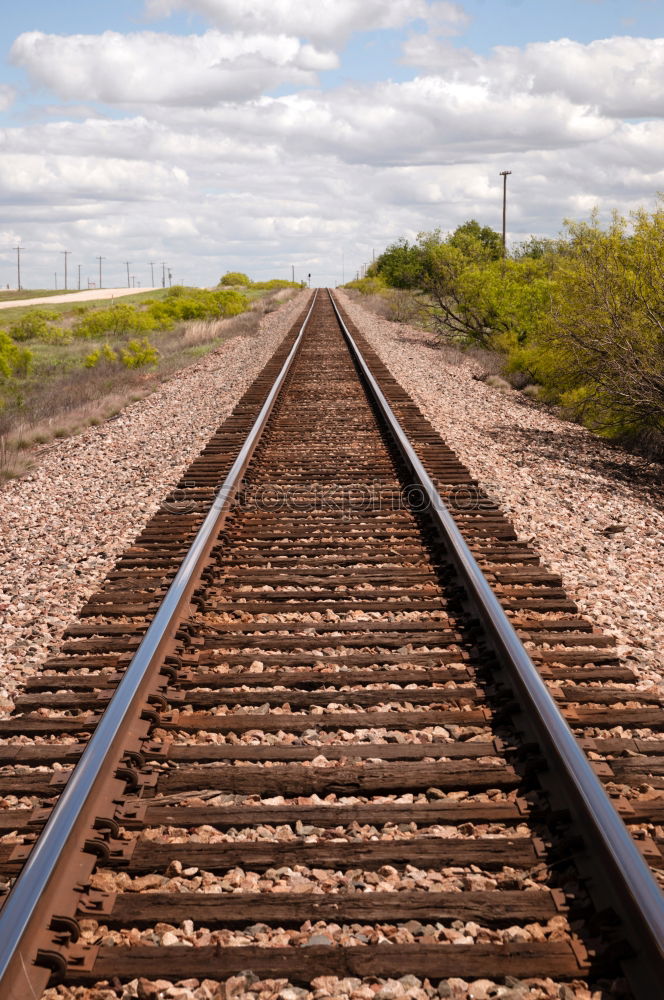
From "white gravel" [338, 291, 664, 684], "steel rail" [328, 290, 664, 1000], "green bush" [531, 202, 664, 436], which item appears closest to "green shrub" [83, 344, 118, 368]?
"white gravel" [338, 291, 664, 684]

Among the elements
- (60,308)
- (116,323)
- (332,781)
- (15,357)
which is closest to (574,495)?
(332,781)

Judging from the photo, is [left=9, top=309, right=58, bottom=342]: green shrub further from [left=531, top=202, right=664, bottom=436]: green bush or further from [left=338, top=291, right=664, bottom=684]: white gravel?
[left=531, top=202, right=664, bottom=436]: green bush

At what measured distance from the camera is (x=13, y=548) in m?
7.11

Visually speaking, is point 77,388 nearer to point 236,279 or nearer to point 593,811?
point 593,811

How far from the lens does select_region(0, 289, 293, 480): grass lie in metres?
12.6

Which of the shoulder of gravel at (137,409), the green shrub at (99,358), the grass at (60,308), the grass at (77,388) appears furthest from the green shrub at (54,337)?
the green shrub at (99,358)

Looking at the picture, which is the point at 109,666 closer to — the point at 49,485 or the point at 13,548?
the point at 13,548

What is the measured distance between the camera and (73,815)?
3.03 metres

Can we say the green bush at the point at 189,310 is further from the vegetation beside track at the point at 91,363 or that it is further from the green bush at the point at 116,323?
the green bush at the point at 116,323

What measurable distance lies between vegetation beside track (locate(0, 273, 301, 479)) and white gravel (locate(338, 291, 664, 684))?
5717mm

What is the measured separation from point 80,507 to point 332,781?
5459 millimetres

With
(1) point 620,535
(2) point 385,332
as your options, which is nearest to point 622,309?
(1) point 620,535

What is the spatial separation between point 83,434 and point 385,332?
17.1 metres

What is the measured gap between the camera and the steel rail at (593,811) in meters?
2.47
